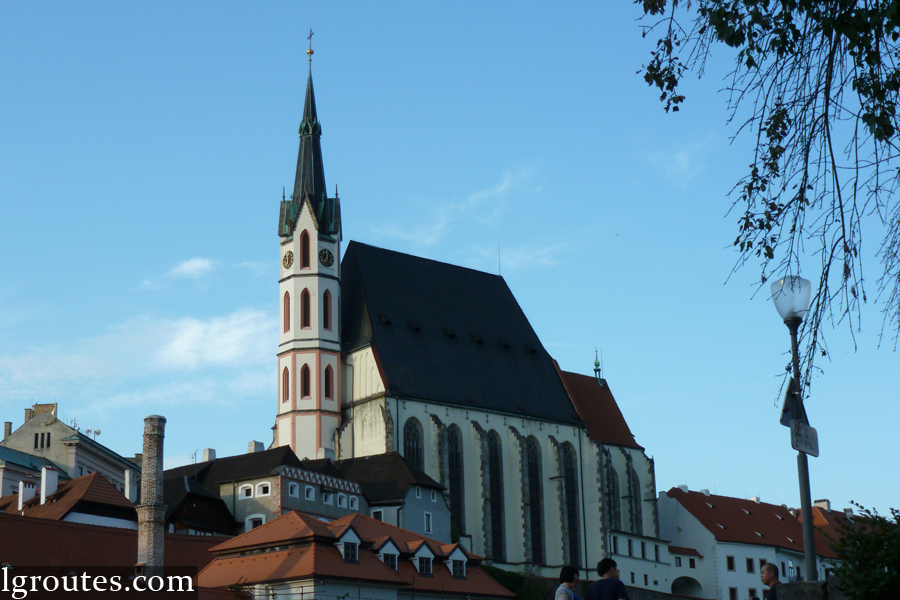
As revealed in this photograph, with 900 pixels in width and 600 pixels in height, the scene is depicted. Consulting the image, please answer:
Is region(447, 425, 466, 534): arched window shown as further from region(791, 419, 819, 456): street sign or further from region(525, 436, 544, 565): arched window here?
region(791, 419, 819, 456): street sign

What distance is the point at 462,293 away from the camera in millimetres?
82000

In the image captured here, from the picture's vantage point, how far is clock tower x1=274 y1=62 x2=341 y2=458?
229ft

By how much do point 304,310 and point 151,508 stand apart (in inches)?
1008

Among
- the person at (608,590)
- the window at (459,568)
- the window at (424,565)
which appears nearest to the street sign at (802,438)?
the person at (608,590)

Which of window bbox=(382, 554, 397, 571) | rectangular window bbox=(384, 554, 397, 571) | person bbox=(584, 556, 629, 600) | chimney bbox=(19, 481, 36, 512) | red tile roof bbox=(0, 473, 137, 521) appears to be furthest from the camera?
chimney bbox=(19, 481, 36, 512)

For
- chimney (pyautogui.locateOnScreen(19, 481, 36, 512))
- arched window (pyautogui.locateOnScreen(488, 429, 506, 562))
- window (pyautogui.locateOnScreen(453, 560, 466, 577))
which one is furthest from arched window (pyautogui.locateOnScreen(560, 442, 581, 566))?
chimney (pyautogui.locateOnScreen(19, 481, 36, 512))

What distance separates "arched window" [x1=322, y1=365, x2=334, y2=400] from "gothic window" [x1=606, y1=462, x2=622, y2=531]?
19.4 metres

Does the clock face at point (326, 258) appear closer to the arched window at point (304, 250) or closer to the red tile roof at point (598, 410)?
the arched window at point (304, 250)

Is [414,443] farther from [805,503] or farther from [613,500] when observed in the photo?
[805,503]

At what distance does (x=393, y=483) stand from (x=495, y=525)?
10.0m

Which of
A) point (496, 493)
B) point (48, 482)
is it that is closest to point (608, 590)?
point (48, 482)

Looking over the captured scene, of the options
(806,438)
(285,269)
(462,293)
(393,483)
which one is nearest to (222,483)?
(393,483)

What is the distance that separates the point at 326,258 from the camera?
72.3m

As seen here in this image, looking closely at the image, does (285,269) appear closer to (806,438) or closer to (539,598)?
(539,598)
